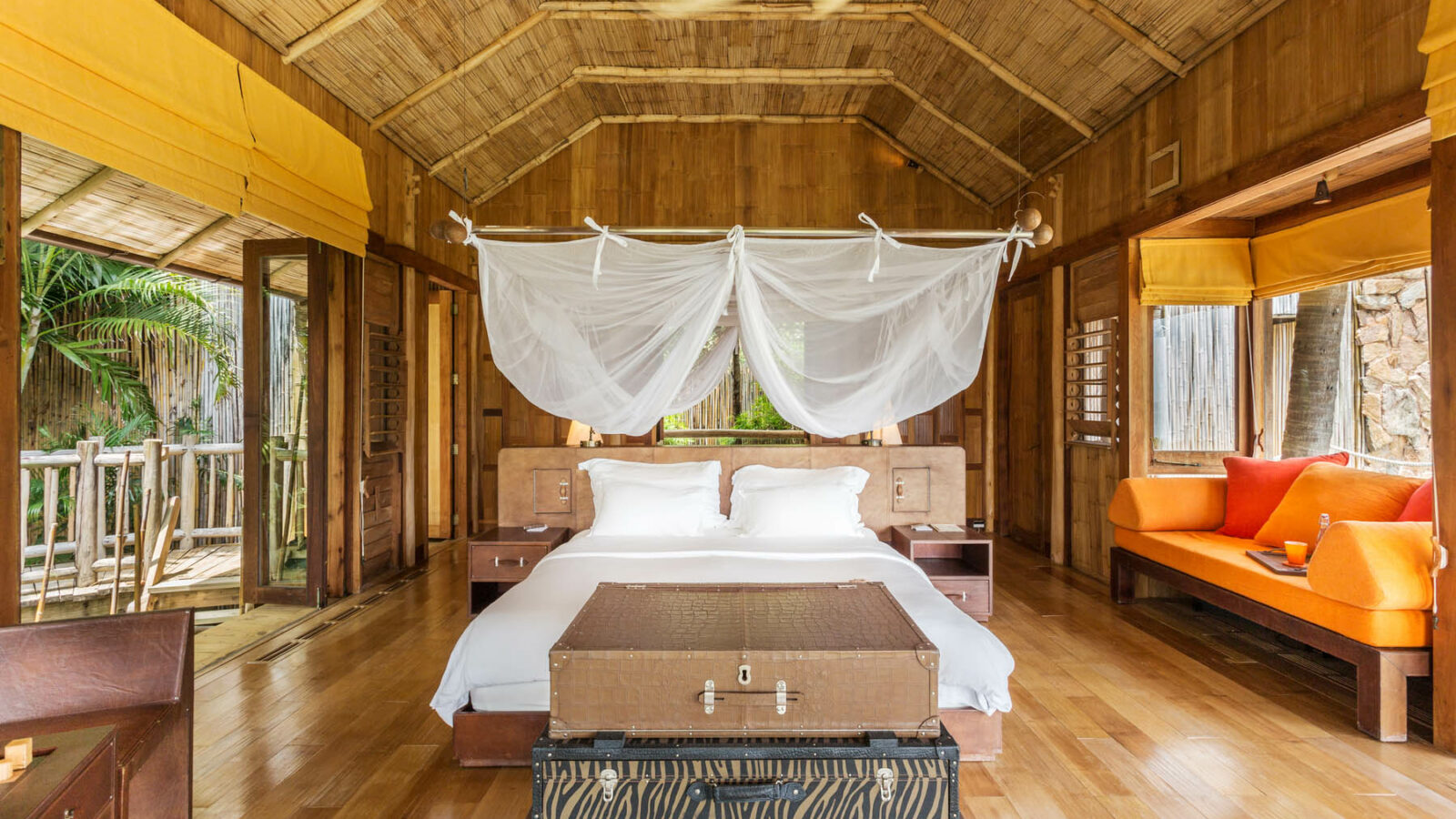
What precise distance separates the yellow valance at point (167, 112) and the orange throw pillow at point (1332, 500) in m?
4.85

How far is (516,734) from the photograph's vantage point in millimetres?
2176

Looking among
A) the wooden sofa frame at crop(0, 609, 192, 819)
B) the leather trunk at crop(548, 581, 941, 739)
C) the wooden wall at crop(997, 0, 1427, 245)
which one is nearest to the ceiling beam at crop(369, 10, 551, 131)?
the wooden wall at crop(997, 0, 1427, 245)

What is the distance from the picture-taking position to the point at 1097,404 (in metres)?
4.60

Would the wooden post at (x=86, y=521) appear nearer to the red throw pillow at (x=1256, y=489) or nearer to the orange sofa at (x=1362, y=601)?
the orange sofa at (x=1362, y=601)

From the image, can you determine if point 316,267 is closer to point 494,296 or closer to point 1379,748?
point 494,296

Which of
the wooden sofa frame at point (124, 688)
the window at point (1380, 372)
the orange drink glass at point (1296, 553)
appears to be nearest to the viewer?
the wooden sofa frame at point (124, 688)

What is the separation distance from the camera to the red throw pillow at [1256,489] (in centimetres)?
360

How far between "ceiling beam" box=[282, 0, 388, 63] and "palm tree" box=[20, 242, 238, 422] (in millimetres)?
2246

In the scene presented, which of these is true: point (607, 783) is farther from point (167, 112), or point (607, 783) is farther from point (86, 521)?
point (86, 521)

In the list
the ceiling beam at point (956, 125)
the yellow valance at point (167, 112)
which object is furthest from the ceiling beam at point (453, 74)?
the ceiling beam at point (956, 125)

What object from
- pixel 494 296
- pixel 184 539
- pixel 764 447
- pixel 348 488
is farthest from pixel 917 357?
pixel 184 539

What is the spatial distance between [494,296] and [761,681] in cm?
199

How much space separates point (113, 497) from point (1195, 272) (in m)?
6.97

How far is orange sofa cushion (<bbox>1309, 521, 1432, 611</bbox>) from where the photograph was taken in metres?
2.37
